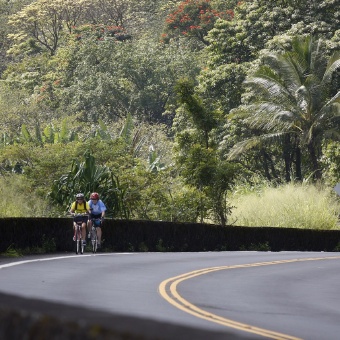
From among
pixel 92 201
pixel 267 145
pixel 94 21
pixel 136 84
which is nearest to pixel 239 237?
pixel 92 201

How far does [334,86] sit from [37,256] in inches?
1368

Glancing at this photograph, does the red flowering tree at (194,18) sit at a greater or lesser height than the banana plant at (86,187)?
greater

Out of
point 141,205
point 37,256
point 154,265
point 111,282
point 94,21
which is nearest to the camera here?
point 111,282

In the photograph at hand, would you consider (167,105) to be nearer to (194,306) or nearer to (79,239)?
(79,239)

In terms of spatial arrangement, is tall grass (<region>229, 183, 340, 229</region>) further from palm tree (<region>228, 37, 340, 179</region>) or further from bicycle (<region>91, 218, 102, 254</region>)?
bicycle (<region>91, 218, 102, 254</region>)

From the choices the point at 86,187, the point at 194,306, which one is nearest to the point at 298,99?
the point at 86,187

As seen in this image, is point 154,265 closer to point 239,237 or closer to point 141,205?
point 239,237

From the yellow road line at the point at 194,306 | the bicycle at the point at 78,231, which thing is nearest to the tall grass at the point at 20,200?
the bicycle at the point at 78,231

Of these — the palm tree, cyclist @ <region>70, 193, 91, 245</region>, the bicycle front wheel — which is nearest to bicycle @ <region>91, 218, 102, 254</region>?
the bicycle front wheel

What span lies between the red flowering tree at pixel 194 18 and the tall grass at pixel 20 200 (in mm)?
35985

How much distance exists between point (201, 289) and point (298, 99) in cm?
3845

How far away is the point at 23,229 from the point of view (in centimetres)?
2673

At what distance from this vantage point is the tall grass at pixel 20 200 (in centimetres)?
3857

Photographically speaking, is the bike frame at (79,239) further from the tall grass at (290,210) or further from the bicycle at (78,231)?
the tall grass at (290,210)
